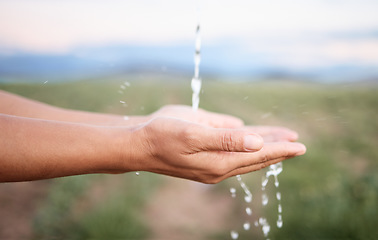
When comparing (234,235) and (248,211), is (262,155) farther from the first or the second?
(248,211)

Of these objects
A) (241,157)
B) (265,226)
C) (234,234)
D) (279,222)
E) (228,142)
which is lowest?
(234,234)

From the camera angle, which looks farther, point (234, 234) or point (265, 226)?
point (234, 234)

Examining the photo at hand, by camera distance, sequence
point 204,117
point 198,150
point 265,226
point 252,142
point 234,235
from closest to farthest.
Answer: point 252,142
point 198,150
point 204,117
point 265,226
point 234,235

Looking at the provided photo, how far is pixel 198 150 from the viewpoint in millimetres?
1591

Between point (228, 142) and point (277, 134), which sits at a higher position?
point (228, 142)

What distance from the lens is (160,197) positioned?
486 cm

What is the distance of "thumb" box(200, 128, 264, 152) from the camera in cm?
146

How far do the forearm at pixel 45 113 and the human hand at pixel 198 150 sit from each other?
0.64 meters

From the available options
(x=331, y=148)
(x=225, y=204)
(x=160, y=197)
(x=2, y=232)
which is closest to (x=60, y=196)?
(x=2, y=232)

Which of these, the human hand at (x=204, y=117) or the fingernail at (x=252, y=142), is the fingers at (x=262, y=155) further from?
the human hand at (x=204, y=117)

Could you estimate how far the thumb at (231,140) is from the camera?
1.46m

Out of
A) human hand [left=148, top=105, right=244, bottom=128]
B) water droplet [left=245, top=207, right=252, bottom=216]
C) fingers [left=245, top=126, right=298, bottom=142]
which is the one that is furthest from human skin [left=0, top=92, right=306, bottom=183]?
water droplet [left=245, top=207, right=252, bottom=216]

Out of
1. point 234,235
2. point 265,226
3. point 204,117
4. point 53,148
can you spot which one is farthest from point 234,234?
point 53,148

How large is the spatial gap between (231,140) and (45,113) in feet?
4.40
